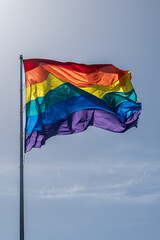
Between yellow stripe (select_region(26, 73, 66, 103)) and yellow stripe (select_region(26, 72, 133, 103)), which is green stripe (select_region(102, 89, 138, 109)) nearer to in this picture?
yellow stripe (select_region(26, 72, 133, 103))

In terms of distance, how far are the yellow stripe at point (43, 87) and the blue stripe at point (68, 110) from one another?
1021mm

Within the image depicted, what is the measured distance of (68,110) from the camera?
92.9 ft

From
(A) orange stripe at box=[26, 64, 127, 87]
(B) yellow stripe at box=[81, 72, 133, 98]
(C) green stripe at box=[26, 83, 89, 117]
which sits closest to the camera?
(C) green stripe at box=[26, 83, 89, 117]

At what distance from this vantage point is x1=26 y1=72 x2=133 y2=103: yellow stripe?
26828 millimetres

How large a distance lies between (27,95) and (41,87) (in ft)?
4.55

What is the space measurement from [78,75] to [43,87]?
10.5ft

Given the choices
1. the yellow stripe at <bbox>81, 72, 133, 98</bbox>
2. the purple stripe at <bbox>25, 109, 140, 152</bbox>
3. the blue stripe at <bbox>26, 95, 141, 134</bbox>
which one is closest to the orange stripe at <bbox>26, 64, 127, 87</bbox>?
the yellow stripe at <bbox>81, 72, 133, 98</bbox>

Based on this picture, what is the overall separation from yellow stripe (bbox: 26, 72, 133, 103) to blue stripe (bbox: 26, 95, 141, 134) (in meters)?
0.67

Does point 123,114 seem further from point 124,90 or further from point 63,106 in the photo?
point 63,106

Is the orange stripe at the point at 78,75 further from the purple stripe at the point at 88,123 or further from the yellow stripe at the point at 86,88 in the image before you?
the purple stripe at the point at 88,123

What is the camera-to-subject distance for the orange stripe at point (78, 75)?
27.8 m

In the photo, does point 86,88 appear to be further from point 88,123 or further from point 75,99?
point 88,123

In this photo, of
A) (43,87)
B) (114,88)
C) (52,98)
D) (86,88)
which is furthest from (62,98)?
(114,88)

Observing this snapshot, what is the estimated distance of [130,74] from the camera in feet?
102
